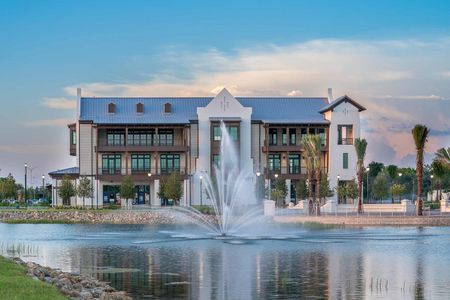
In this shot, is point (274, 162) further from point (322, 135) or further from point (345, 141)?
point (345, 141)

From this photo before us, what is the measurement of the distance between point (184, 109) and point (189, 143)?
5432 millimetres

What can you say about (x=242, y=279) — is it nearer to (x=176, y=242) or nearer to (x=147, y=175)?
(x=176, y=242)

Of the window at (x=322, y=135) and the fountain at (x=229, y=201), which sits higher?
the window at (x=322, y=135)

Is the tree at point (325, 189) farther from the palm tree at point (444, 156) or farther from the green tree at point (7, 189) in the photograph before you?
the green tree at point (7, 189)

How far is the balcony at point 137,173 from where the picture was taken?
346ft

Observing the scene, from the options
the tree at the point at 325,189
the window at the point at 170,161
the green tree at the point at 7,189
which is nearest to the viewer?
the tree at the point at 325,189

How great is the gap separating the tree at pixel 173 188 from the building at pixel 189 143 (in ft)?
18.1

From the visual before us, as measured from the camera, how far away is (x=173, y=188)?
9819 centimetres

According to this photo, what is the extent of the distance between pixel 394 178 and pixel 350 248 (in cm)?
12104

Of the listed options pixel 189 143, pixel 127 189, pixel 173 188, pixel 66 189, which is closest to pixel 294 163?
pixel 189 143

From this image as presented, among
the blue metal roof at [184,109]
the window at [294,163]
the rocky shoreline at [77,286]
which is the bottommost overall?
the rocky shoreline at [77,286]

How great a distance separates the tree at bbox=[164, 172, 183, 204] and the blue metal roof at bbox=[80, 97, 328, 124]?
885cm

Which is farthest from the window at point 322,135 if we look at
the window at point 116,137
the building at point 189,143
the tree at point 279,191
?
the window at point 116,137

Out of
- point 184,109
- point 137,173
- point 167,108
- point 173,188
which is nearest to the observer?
point 173,188
